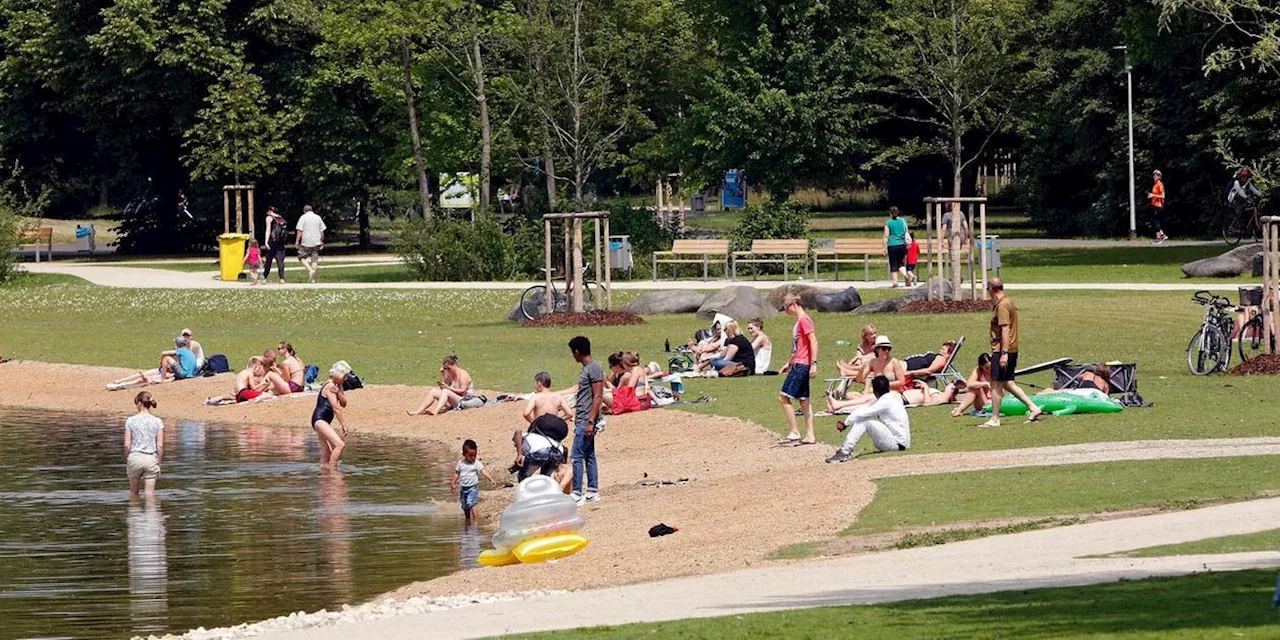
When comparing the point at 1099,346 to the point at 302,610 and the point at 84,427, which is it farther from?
the point at 302,610

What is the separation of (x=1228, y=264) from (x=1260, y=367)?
16829 mm

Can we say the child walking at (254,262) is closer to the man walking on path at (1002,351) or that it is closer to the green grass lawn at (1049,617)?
the man walking on path at (1002,351)

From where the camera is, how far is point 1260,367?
27844 mm

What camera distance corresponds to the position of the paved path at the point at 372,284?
43.7m

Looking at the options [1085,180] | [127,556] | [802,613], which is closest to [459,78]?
[1085,180]

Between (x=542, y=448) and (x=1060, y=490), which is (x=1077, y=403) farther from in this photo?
(x=542, y=448)

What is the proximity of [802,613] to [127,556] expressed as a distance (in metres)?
9.09

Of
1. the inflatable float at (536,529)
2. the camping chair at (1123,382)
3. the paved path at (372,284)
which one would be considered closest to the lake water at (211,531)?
the inflatable float at (536,529)

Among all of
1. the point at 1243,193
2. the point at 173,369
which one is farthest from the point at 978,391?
the point at 1243,193

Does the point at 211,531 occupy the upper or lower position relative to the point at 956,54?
lower

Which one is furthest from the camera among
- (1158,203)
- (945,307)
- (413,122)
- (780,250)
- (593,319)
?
(413,122)

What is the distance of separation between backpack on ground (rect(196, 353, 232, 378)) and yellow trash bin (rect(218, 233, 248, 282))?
717 inches

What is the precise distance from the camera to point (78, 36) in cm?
6469

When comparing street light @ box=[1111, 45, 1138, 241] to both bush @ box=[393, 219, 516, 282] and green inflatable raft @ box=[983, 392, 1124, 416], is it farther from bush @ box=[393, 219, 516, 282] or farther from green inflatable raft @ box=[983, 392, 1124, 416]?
green inflatable raft @ box=[983, 392, 1124, 416]
